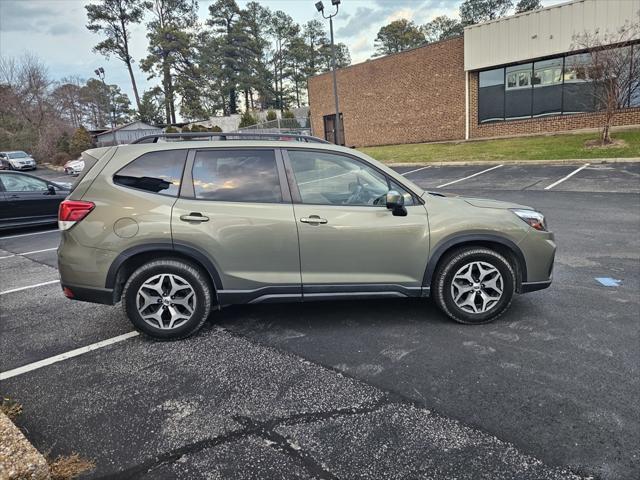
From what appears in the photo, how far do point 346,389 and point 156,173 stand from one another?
2436 millimetres

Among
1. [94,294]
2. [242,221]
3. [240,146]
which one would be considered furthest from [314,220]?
[94,294]

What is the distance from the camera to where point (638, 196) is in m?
9.41

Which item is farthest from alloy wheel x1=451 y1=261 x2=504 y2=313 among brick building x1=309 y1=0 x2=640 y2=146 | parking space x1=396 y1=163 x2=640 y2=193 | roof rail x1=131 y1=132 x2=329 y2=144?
brick building x1=309 y1=0 x2=640 y2=146

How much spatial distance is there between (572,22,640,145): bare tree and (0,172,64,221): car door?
724 inches

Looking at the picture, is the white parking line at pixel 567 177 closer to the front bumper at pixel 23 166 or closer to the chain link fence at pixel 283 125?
the chain link fence at pixel 283 125

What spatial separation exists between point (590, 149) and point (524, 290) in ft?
48.5

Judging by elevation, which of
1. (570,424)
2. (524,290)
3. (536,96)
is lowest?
(570,424)

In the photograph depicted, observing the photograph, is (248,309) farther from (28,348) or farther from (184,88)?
(184,88)

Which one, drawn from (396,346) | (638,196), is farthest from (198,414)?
(638,196)

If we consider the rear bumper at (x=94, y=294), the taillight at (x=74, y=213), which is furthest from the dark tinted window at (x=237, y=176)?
the rear bumper at (x=94, y=294)

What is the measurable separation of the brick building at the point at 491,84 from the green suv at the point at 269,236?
671 inches

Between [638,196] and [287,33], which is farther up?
[287,33]

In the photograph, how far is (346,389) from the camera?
2930 mm

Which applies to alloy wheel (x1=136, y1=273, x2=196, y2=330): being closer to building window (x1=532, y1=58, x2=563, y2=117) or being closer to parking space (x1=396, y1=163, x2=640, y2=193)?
parking space (x1=396, y1=163, x2=640, y2=193)
